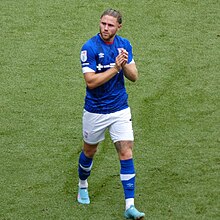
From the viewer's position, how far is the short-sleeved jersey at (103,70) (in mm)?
9047

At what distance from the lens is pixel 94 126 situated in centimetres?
931

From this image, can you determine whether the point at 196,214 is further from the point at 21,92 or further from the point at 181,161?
the point at 21,92

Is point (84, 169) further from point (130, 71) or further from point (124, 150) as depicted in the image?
point (130, 71)

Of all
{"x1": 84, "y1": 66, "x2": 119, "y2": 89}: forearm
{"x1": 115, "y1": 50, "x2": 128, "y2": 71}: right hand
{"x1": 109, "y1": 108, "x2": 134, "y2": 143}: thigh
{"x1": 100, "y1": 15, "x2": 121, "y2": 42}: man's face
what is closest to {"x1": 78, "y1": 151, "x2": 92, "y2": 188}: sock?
{"x1": 109, "y1": 108, "x2": 134, "y2": 143}: thigh

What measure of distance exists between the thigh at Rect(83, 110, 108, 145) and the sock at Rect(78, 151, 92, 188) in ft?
0.93

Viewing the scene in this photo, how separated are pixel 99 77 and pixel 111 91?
0.32m

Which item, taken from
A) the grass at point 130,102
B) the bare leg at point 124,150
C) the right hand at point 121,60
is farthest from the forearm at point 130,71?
the grass at point 130,102

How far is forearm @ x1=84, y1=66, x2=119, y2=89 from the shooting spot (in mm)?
8914

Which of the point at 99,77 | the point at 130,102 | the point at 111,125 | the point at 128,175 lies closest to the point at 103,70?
the point at 99,77

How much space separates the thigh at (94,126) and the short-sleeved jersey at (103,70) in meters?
0.05

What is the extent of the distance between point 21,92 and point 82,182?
120 inches

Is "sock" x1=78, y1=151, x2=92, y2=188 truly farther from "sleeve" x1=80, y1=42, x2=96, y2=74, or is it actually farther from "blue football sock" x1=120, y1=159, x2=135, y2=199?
"sleeve" x1=80, y1=42, x2=96, y2=74

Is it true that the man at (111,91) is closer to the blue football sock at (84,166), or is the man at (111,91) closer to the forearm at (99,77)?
the forearm at (99,77)

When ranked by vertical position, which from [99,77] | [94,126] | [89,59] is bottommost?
[94,126]
